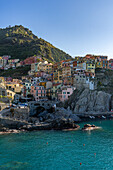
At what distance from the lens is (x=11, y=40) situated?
570ft

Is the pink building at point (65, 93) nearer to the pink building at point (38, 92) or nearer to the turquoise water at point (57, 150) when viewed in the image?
the pink building at point (38, 92)

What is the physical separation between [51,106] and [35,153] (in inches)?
1312

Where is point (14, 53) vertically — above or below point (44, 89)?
above

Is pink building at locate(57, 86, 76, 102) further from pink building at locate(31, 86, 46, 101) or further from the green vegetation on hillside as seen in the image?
the green vegetation on hillside

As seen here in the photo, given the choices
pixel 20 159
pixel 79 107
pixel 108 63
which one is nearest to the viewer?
pixel 20 159

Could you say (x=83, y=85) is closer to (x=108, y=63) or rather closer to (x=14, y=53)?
Answer: (x=108, y=63)

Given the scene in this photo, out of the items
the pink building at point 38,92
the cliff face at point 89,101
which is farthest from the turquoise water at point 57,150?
the pink building at point 38,92

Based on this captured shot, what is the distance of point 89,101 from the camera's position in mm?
70750

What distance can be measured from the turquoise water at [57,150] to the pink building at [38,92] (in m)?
31.0

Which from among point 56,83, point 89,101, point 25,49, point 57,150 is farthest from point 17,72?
point 57,150

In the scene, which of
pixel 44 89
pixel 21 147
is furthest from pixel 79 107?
pixel 21 147

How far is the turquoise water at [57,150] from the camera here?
27.6m

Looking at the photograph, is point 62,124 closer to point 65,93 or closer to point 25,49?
point 65,93

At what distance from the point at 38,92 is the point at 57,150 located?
144 ft
